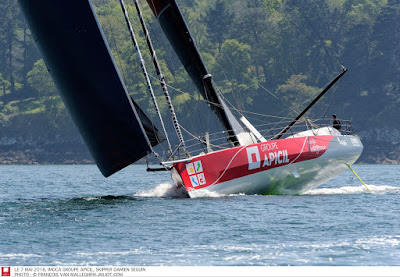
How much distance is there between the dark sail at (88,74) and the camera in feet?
70.1

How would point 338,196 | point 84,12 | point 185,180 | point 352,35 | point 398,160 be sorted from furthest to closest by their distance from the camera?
point 352,35 < point 398,160 < point 338,196 < point 185,180 < point 84,12

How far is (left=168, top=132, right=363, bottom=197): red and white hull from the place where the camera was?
22.7 m

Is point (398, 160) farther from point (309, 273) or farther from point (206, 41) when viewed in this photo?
point (309, 273)

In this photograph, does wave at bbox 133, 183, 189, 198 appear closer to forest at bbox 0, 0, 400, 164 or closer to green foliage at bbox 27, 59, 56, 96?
forest at bbox 0, 0, 400, 164

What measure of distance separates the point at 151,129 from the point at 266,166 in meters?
3.43

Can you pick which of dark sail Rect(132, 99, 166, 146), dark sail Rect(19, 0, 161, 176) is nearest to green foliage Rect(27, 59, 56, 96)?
dark sail Rect(132, 99, 166, 146)

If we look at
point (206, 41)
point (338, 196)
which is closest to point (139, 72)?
point (206, 41)

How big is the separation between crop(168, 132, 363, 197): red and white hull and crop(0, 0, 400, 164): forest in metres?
54.3

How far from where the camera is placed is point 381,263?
46.4ft

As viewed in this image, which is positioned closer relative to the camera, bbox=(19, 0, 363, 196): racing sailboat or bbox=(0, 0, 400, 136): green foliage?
bbox=(19, 0, 363, 196): racing sailboat

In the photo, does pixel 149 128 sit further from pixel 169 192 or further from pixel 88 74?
pixel 88 74

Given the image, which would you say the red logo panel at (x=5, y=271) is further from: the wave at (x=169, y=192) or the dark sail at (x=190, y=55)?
the dark sail at (x=190, y=55)

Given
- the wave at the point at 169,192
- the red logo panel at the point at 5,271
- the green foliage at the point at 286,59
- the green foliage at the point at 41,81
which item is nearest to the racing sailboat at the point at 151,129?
the wave at the point at 169,192

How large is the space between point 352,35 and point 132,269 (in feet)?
260
